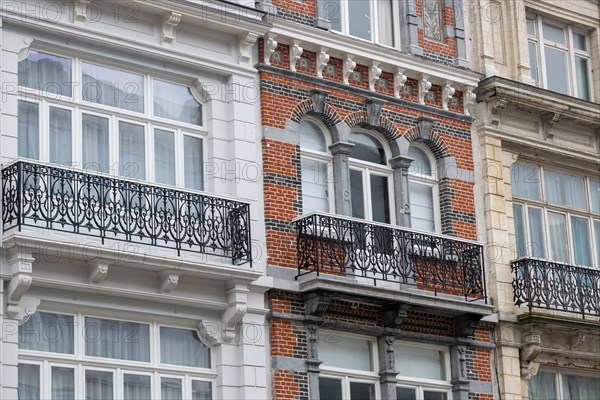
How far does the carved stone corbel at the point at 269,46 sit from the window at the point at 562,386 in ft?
23.9

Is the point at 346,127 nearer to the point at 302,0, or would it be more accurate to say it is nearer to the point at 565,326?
the point at 302,0

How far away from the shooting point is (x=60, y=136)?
21.2 metres

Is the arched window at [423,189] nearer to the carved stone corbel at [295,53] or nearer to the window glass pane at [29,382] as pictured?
the carved stone corbel at [295,53]

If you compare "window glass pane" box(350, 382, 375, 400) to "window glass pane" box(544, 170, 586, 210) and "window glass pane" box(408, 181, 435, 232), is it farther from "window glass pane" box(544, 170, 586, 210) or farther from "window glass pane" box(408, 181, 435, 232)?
"window glass pane" box(544, 170, 586, 210)

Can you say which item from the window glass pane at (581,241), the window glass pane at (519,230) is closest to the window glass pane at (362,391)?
the window glass pane at (519,230)

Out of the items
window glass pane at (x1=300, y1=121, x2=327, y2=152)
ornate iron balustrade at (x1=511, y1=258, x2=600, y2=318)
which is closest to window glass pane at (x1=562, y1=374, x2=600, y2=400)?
ornate iron balustrade at (x1=511, y1=258, x2=600, y2=318)

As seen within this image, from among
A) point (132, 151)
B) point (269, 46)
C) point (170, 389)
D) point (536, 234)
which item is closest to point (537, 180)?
point (536, 234)

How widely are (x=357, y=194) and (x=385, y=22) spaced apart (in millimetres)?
3383

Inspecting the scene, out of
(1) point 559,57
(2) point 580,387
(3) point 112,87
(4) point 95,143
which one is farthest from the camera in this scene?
(1) point 559,57

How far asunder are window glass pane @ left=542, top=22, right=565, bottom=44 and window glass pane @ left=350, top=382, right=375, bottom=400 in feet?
28.4

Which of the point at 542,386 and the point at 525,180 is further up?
the point at 525,180

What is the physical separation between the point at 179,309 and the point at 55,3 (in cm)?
476

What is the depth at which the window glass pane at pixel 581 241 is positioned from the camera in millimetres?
27516

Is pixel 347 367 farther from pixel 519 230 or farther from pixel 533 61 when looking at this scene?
pixel 533 61
